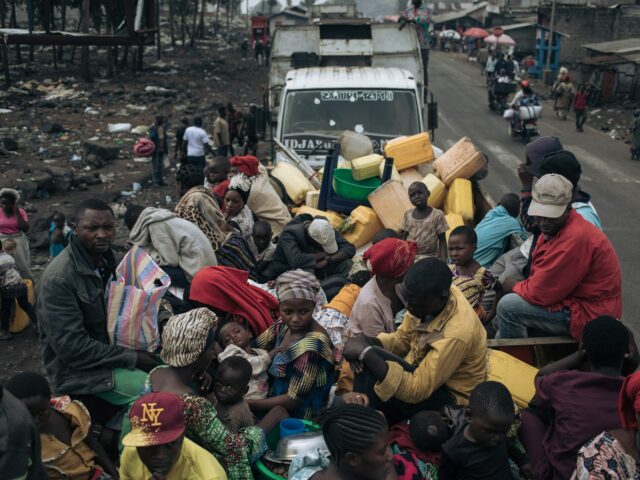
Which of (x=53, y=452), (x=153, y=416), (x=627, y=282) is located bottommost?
(x=627, y=282)

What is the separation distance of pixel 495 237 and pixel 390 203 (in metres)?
1.30

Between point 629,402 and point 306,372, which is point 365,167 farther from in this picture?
point 629,402

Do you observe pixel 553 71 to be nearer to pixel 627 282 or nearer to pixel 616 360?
pixel 627 282

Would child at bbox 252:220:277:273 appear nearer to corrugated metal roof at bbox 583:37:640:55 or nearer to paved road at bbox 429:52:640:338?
paved road at bbox 429:52:640:338

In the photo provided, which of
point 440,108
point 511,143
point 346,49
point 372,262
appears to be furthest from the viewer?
point 440,108

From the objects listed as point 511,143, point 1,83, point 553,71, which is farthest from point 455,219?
point 553,71

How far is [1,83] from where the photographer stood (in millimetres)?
25844

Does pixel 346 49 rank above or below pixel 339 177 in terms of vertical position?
above

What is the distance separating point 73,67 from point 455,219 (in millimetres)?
27379

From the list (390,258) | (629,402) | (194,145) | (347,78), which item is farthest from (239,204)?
(194,145)

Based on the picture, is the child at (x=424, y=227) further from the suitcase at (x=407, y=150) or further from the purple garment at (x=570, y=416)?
the purple garment at (x=570, y=416)

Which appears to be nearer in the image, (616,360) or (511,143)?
(616,360)

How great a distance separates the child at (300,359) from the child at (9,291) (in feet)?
14.7

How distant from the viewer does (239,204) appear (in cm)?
604
